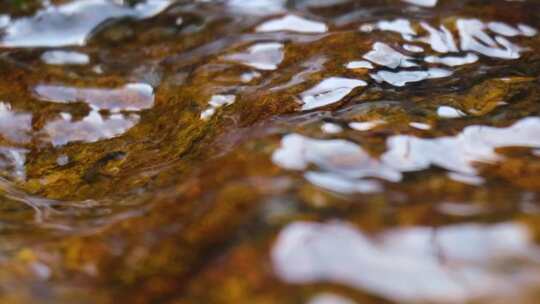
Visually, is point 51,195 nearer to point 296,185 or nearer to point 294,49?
point 296,185

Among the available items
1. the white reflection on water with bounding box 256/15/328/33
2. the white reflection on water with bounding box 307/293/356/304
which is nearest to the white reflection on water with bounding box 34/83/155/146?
the white reflection on water with bounding box 256/15/328/33

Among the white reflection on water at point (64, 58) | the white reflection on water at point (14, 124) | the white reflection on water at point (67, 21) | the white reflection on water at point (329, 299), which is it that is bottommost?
the white reflection on water at point (14, 124)

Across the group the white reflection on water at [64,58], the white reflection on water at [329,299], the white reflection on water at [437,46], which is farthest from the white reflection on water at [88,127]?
the white reflection on water at [329,299]

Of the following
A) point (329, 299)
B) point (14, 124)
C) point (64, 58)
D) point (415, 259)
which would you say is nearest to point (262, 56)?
point (64, 58)

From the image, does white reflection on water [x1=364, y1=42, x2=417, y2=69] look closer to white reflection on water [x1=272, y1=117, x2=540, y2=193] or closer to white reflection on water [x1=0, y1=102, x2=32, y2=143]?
white reflection on water [x1=272, y1=117, x2=540, y2=193]

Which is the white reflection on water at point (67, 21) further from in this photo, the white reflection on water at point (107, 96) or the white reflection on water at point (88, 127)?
the white reflection on water at point (88, 127)

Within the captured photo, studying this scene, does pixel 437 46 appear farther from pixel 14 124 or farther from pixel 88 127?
pixel 14 124
